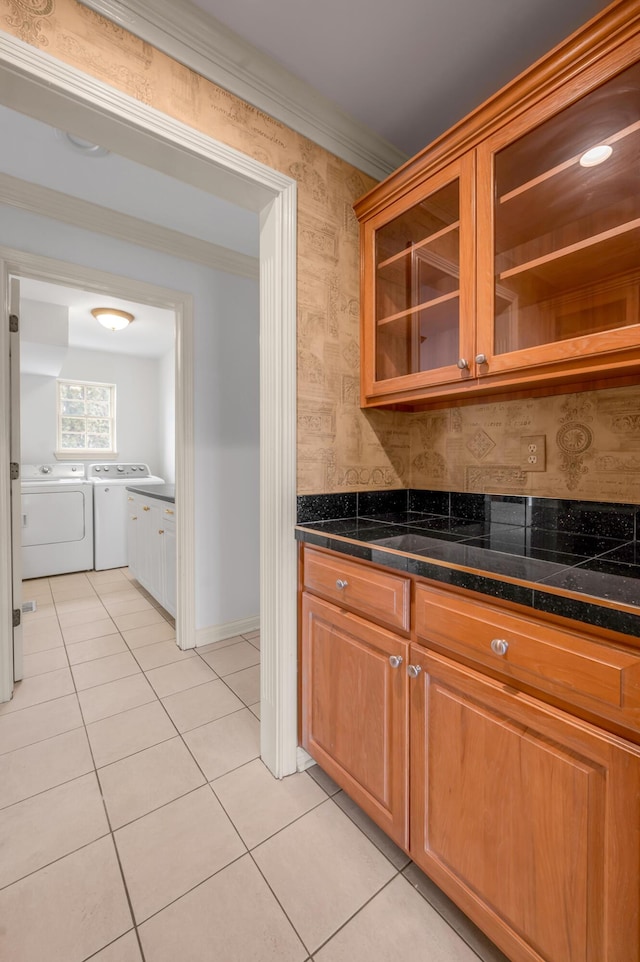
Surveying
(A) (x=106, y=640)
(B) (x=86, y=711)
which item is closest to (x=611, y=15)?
(B) (x=86, y=711)

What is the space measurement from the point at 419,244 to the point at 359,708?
156 cm

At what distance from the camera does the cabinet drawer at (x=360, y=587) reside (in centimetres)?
105

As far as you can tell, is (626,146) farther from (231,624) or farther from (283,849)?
(231,624)

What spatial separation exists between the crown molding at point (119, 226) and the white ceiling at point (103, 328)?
1.97ft

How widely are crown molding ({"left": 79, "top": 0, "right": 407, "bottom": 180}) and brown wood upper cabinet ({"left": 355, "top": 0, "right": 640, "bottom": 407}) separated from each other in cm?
31

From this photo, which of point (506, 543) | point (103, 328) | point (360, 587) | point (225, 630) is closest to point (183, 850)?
point (360, 587)

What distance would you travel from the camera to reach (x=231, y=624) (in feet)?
8.75

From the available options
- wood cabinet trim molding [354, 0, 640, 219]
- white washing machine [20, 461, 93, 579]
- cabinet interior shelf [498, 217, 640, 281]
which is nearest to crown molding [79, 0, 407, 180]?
wood cabinet trim molding [354, 0, 640, 219]

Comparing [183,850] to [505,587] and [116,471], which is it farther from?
[116,471]

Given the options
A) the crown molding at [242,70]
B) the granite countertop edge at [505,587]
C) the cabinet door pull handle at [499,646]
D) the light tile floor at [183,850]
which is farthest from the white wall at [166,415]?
the cabinet door pull handle at [499,646]

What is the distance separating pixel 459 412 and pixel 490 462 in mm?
258

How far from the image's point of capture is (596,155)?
3.34ft

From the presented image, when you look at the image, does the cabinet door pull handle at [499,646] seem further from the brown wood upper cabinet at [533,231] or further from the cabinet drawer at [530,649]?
the brown wood upper cabinet at [533,231]

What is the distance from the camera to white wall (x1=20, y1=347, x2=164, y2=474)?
4.81 m
